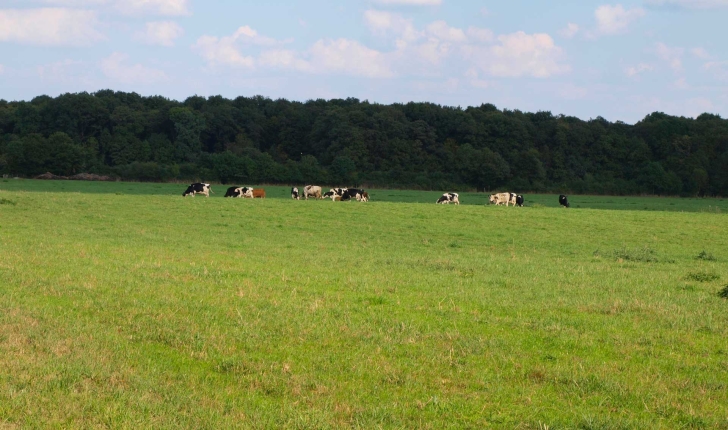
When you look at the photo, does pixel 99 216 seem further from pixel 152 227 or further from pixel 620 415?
pixel 620 415

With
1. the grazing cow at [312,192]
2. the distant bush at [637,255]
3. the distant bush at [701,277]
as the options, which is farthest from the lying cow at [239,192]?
the distant bush at [701,277]

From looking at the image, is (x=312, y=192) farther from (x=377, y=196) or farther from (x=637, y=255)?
(x=637, y=255)

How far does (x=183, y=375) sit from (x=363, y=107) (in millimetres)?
112349

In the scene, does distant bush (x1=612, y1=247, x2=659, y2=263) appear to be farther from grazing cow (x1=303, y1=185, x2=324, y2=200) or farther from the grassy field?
grazing cow (x1=303, y1=185, x2=324, y2=200)

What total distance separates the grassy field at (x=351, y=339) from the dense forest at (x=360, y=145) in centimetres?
7206

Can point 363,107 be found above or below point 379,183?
above

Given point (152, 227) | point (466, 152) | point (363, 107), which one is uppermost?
point (363, 107)

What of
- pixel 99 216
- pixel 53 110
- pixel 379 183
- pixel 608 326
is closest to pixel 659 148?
pixel 379 183

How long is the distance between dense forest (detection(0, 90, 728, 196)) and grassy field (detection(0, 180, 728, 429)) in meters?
72.1

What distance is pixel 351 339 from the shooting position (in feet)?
29.3

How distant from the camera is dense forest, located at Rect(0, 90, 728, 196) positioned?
90.2 m

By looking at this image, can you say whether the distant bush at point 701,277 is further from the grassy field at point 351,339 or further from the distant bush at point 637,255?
the distant bush at point 637,255

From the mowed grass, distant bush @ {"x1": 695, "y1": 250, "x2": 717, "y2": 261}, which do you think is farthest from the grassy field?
the mowed grass

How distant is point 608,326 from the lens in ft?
33.3
